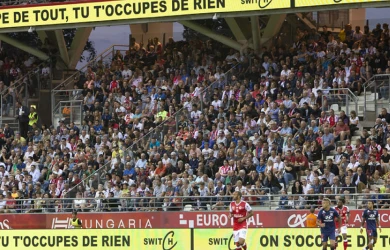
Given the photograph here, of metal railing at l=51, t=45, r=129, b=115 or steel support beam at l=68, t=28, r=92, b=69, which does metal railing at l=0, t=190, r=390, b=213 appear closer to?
metal railing at l=51, t=45, r=129, b=115

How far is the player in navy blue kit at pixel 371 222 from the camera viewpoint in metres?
24.3

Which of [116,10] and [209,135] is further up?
[116,10]

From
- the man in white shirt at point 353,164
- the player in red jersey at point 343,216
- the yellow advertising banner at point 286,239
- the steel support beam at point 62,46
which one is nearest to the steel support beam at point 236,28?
the steel support beam at point 62,46

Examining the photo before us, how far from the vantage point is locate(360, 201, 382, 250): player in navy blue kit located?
958 inches

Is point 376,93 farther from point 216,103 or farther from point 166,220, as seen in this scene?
point 166,220

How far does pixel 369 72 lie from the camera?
106ft

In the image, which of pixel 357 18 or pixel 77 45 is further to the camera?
pixel 77 45

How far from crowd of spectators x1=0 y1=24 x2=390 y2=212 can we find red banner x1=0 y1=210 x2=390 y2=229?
439 millimetres

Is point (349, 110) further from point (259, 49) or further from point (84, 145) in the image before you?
point (84, 145)

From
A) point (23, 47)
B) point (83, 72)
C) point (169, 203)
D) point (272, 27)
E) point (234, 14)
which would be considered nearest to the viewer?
point (169, 203)

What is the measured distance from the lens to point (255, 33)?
119ft

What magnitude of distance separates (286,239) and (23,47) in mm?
18799

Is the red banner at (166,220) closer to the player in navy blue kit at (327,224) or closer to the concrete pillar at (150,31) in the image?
the player in navy blue kit at (327,224)

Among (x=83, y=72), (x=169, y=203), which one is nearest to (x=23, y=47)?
(x=83, y=72)
